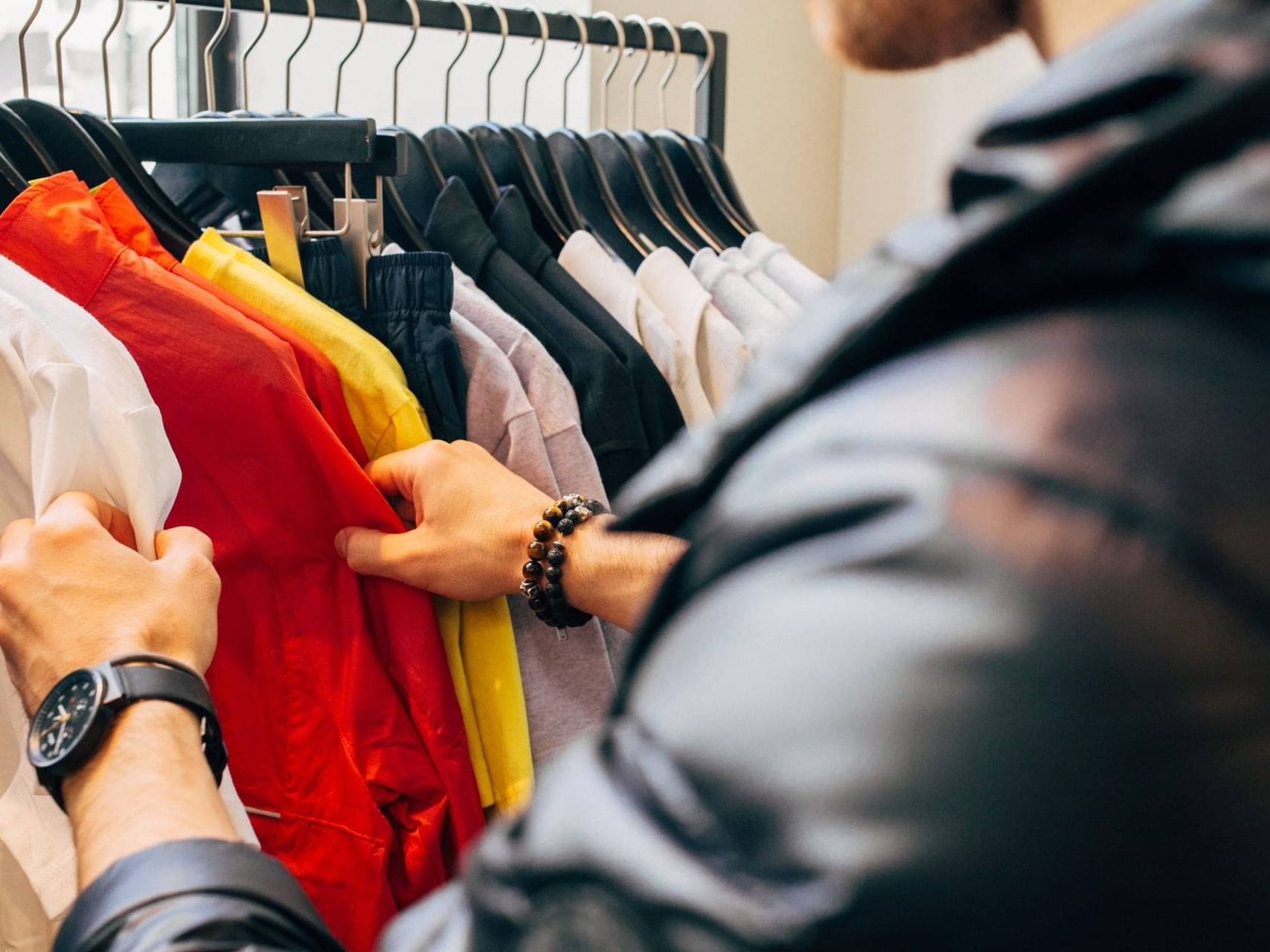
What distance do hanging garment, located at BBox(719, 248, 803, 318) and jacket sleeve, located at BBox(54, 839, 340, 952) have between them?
850 mm

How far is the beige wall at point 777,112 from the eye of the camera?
2.34 metres

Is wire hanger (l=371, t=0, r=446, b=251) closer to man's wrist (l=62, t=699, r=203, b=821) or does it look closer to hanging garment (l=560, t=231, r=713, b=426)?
hanging garment (l=560, t=231, r=713, b=426)

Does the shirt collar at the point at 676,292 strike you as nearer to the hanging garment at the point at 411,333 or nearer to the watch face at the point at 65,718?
the hanging garment at the point at 411,333

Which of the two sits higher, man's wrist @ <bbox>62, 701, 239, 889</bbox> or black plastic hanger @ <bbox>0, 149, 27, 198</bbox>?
black plastic hanger @ <bbox>0, 149, 27, 198</bbox>

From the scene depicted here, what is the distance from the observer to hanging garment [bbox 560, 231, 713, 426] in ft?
3.76

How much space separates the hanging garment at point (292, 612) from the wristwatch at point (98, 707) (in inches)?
8.3

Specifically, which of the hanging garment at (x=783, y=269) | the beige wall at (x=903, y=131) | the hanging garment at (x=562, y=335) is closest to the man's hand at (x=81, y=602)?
the hanging garment at (x=562, y=335)

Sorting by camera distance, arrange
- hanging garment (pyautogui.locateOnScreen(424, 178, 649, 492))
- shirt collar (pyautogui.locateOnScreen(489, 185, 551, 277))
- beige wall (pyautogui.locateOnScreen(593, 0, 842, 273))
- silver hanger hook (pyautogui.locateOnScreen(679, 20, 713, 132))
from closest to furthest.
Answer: hanging garment (pyautogui.locateOnScreen(424, 178, 649, 492))
shirt collar (pyautogui.locateOnScreen(489, 185, 551, 277))
silver hanger hook (pyautogui.locateOnScreen(679, 20, 713, 132))
beige wall (pyautogui.locateOnScreen(593, 0, 842, 273))

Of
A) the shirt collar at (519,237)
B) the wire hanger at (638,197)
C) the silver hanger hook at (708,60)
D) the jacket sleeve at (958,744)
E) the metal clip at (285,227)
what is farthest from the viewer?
the silver hanger hook at (708,60)

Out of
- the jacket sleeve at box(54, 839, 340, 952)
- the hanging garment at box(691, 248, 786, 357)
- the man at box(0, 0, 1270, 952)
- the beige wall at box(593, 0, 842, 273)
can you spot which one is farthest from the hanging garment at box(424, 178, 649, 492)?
the beige wall at box(593, 0, 842, 273)

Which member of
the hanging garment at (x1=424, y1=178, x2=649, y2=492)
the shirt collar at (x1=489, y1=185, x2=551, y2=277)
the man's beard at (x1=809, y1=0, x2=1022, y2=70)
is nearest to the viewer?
the man's beard at (x1=809, y1=0, x2=1022, y2=70)

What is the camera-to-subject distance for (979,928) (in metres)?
0.27

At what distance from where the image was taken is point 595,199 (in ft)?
4.35

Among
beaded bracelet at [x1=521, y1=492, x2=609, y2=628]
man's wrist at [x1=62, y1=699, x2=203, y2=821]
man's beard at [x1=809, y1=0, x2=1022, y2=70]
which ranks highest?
man's beard at [x1=809, y1=0, x2=1022, y2=70]
